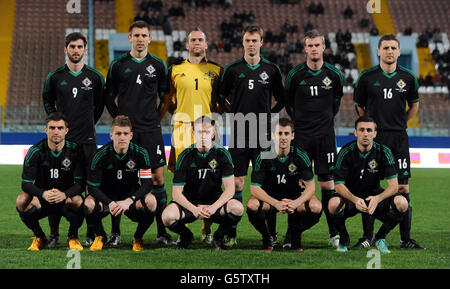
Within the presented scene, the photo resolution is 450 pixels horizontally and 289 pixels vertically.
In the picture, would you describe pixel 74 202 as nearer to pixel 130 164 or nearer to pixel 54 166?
pixel 54 166

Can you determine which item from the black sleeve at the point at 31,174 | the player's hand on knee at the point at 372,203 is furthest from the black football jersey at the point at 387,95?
the black sleeve at the point at 31,174

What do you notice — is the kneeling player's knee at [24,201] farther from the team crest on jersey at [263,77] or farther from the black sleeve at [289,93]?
the black sleeve at [289,93]

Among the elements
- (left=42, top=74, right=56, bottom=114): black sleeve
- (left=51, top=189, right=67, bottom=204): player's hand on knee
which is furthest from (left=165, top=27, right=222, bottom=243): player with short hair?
(left=51, top=189, right=67, bottom=204): player's hand on knee

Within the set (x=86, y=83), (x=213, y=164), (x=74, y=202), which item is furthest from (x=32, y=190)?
(x=213, y=164)

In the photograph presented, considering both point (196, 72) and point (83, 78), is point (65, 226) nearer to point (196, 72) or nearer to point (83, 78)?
point (83, 78)

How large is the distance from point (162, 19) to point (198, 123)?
20.9 metres

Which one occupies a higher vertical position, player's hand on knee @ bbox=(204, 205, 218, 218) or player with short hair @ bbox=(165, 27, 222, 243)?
player with short hair @ bbox=(165, 27, 222, 243)

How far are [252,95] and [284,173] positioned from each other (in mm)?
877

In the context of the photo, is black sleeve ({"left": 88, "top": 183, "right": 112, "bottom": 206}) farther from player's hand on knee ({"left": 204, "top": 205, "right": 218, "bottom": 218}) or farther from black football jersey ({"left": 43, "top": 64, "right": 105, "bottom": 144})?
player's hand on knee ({"left": 204, "top": 205, "right": 218, "bottom": 218})

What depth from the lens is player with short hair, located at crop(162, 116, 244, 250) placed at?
5.73m

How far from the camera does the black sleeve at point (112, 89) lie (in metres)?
6.35

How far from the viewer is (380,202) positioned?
590 cm

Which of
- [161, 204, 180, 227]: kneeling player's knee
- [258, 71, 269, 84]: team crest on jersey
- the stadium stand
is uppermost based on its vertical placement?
the stadium stand

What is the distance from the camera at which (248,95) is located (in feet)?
20.8
